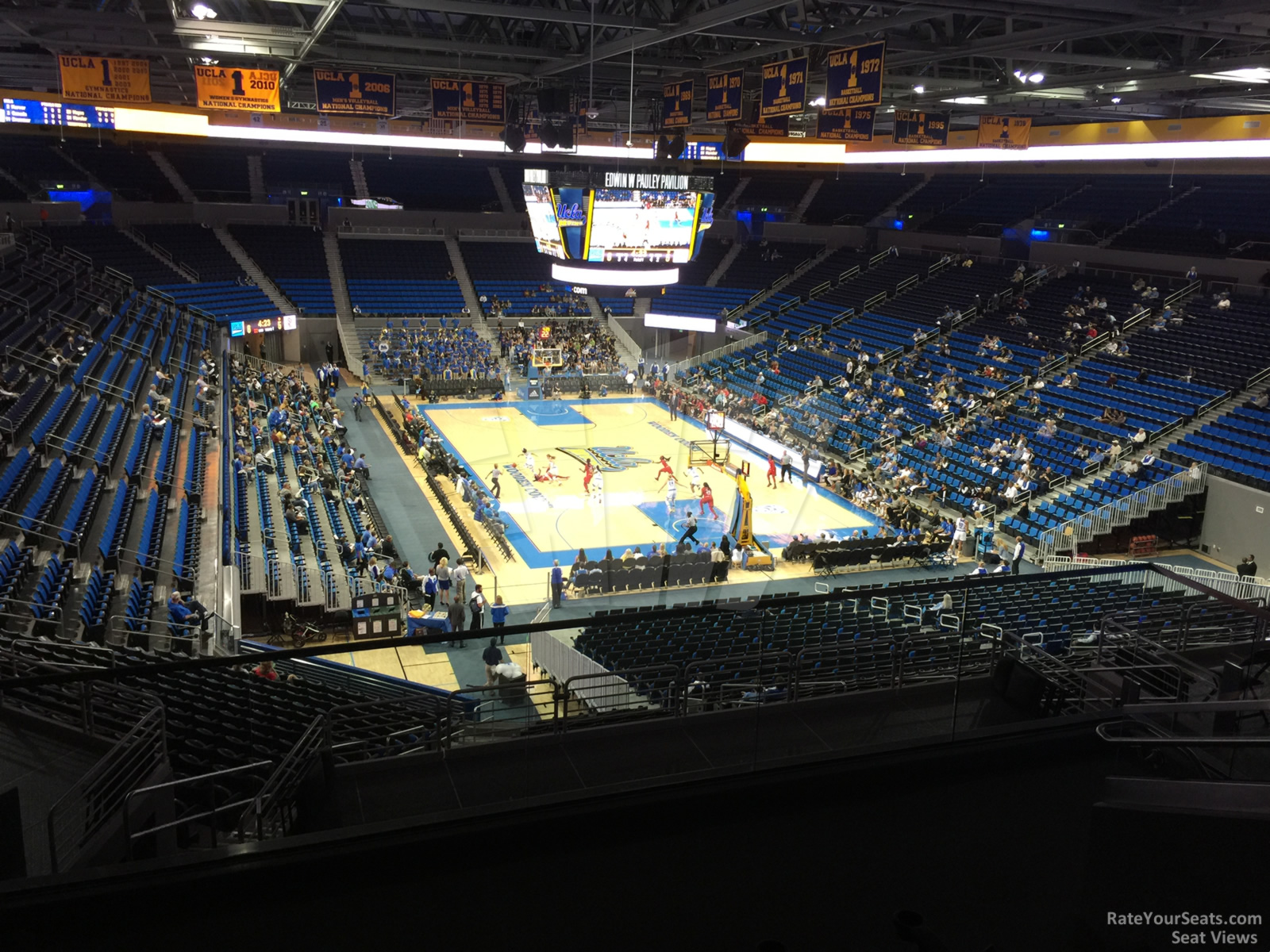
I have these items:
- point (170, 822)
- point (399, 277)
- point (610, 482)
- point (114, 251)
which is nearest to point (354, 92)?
point (610, 482)

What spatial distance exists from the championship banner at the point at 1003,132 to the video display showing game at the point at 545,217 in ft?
47.4

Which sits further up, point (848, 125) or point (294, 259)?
point (848, 125)

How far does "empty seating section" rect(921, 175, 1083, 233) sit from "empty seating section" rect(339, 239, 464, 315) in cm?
2350

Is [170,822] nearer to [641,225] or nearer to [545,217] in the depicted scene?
[641,225]

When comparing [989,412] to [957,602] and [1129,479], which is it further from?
[957,602]

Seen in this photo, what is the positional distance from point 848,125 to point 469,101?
8871 mm

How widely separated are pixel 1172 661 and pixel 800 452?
71.5 feet

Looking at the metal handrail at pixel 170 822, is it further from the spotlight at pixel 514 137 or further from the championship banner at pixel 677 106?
the spotlight at pixel 514 137

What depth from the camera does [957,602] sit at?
12.5 metres

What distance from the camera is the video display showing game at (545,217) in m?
19.3

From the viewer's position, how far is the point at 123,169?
43.3m

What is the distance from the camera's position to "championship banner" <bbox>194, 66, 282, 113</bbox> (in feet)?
64.5

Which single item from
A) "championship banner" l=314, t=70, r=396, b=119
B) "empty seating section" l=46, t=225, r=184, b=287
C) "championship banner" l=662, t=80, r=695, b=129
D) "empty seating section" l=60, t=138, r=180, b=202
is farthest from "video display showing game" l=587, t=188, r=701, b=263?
"empty seating section" l=60, t=138, r=180, b=202

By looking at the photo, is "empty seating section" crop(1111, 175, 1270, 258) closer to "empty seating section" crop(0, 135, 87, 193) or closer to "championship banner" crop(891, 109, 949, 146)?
"championship banner" crop(891, 109, 949, 146)
